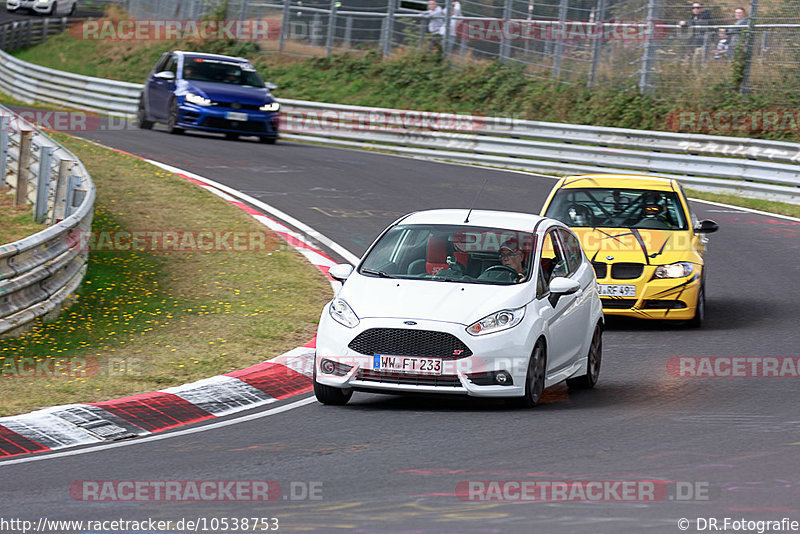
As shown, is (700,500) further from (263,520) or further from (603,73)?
(603,73)

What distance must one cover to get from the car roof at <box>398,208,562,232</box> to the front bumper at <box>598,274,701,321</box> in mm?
2708

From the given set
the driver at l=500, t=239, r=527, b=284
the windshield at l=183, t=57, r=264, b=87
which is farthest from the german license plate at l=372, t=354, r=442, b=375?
the windshield at l=183, t=57, r=264, b=87

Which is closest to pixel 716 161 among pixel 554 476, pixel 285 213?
pixel 285 213

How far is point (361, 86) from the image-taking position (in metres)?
38.3

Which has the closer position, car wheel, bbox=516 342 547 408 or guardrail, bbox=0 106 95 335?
car wheel, bbox=516 342 547 408

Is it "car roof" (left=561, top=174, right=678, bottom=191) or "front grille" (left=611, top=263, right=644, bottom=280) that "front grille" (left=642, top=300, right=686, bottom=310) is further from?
"car roof" (left=561, top=174, right=678, bottom=191)

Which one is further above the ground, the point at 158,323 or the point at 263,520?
the point at 263,520

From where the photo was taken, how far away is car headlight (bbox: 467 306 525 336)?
367 inches

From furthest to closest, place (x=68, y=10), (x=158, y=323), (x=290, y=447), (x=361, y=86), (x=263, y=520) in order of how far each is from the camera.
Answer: (x=68, y=10) → (x=361, y=86) → (x=158, y=323) → (x=290, y=447) → (x=263, y=520)

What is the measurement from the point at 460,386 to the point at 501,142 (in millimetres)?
19358

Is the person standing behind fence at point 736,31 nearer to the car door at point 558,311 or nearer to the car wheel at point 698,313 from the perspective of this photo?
the car wheel at point 698,313

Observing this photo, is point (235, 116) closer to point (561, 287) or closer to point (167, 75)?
point (167, 75)

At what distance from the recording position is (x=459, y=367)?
9234mm

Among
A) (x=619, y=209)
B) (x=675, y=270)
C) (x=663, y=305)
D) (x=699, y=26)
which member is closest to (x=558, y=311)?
(x=663, y=305)
